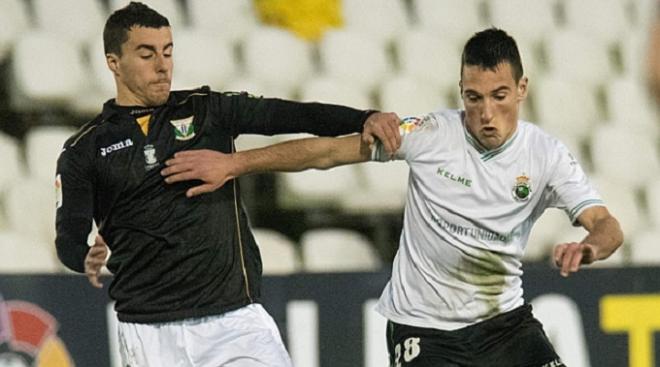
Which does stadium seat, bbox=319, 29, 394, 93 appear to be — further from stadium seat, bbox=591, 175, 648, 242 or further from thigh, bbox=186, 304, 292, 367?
thigh, bbox=186, 304, 292, 367

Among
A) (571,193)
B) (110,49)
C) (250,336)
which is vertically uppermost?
(110,49)

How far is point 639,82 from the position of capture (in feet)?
29.6

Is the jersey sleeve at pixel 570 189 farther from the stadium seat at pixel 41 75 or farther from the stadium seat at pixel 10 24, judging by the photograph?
the stadium seat at pixel 10 24

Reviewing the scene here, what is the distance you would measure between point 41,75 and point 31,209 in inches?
34.0

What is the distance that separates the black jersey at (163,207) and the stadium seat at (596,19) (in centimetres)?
525

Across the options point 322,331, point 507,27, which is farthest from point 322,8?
point 322,331

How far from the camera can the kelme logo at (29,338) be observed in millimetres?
5816

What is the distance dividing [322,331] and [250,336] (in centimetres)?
196

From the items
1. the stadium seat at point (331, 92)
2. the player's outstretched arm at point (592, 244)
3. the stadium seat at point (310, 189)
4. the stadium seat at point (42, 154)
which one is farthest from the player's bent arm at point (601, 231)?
the stadium seat at point (331, 92)

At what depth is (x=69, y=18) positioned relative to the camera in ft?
24.5

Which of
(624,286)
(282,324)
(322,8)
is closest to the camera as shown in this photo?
(282,324)

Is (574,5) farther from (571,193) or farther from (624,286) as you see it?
(571,193)

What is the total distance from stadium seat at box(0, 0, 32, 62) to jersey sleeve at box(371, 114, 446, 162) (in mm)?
3459

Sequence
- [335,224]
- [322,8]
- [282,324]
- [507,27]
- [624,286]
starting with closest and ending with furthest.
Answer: [282,324]
[624,286]
[335,224]
[322,8]
[507,27]
